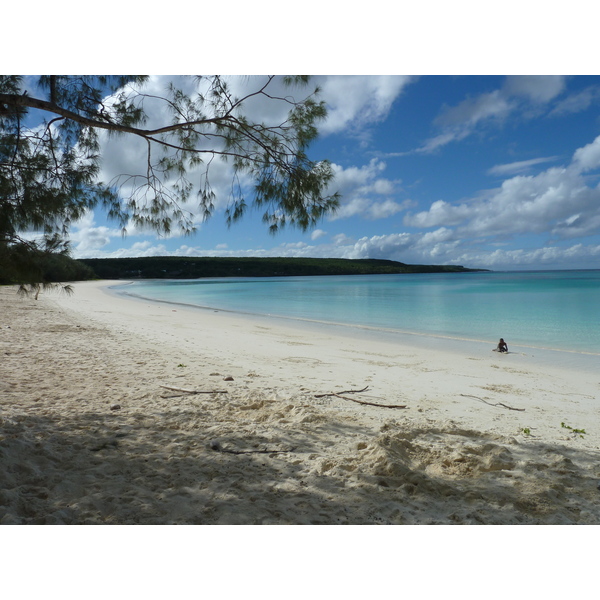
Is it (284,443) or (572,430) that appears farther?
(572,430)

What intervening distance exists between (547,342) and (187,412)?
37.5ft

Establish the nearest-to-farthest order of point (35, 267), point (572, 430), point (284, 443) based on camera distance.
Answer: point (284, 443), point (35, 267), point (572, 430)

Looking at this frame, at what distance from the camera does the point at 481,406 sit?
16.6 feet

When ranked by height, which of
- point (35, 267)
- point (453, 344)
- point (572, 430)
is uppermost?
point (35, 267)

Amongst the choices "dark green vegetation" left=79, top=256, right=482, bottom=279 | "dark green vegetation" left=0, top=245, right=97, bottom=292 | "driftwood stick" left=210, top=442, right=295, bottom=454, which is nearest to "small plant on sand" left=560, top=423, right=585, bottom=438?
"driftwood stick" left=210, top=442, right=295, bottom=454

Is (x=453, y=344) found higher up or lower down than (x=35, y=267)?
lower down

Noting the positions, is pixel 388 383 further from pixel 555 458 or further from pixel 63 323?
pixel 63 323

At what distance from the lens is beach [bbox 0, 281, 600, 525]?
2.64 metres

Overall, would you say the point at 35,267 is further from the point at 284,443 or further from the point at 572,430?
the point at 572,430

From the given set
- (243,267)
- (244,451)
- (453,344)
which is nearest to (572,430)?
(244,451)

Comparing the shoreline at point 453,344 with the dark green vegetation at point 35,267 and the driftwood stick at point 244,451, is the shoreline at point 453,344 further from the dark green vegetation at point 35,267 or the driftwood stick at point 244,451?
the dark green vegetation at point 35,267

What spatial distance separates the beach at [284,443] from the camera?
104 inches

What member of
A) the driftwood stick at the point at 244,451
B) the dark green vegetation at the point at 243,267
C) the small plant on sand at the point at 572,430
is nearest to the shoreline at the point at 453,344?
the small plant on sand at the point at 572,430

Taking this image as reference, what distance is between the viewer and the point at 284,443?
3607mm
